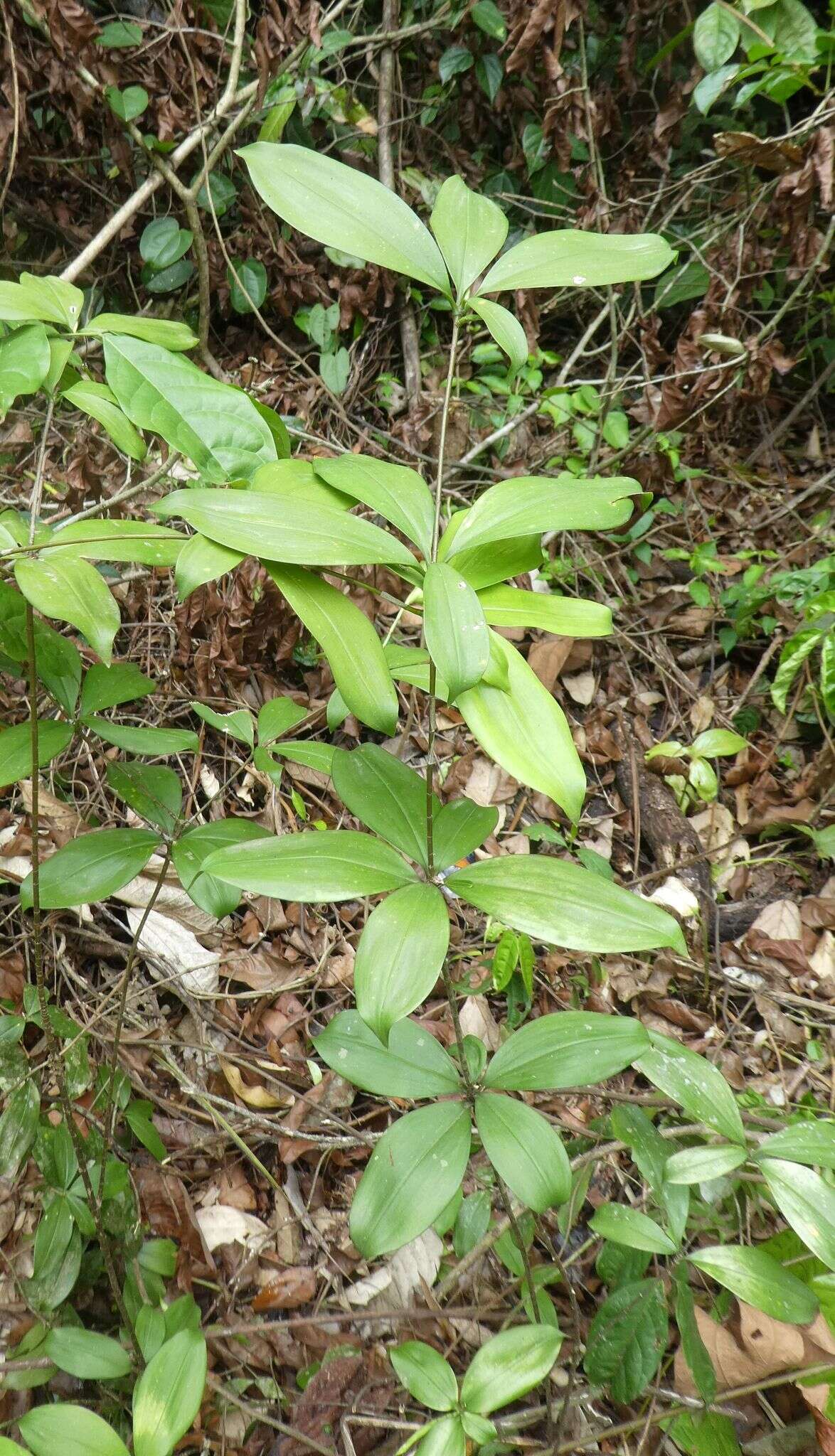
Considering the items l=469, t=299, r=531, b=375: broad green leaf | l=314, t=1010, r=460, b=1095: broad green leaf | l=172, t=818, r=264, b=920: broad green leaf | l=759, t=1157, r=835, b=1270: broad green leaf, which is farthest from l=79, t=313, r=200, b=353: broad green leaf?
l=759, t=1157, r=835, b=1270: broad green leaf

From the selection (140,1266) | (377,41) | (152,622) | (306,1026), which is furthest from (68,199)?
(140,1266)

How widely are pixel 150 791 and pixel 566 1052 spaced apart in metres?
0.55

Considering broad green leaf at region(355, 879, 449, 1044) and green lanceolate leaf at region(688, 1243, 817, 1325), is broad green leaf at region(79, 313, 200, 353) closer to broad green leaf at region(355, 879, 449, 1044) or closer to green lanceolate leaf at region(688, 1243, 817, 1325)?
broad green leaf at region(355, 879, 449, 1044)

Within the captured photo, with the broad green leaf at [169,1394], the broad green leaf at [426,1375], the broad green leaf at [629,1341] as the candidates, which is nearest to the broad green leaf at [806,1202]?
the broad green leaf at [629,1341]

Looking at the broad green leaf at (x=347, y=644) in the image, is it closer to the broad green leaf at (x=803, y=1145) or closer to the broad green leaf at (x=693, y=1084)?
the broad green leaf at (x=693, y=1084)

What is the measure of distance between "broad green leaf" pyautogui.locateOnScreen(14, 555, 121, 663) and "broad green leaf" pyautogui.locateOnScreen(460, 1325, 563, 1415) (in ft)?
2.74

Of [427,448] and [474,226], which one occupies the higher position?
[474,226]

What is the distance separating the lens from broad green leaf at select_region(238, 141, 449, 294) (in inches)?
30.1

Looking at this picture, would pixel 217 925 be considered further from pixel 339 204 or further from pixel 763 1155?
pixel 339 204

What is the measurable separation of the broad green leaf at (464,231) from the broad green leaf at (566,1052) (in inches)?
28.9

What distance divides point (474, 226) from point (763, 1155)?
99 cm

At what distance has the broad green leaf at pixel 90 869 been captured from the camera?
928 mm

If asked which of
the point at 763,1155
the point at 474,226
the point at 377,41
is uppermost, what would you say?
the point at 377,41

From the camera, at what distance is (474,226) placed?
838 mm
